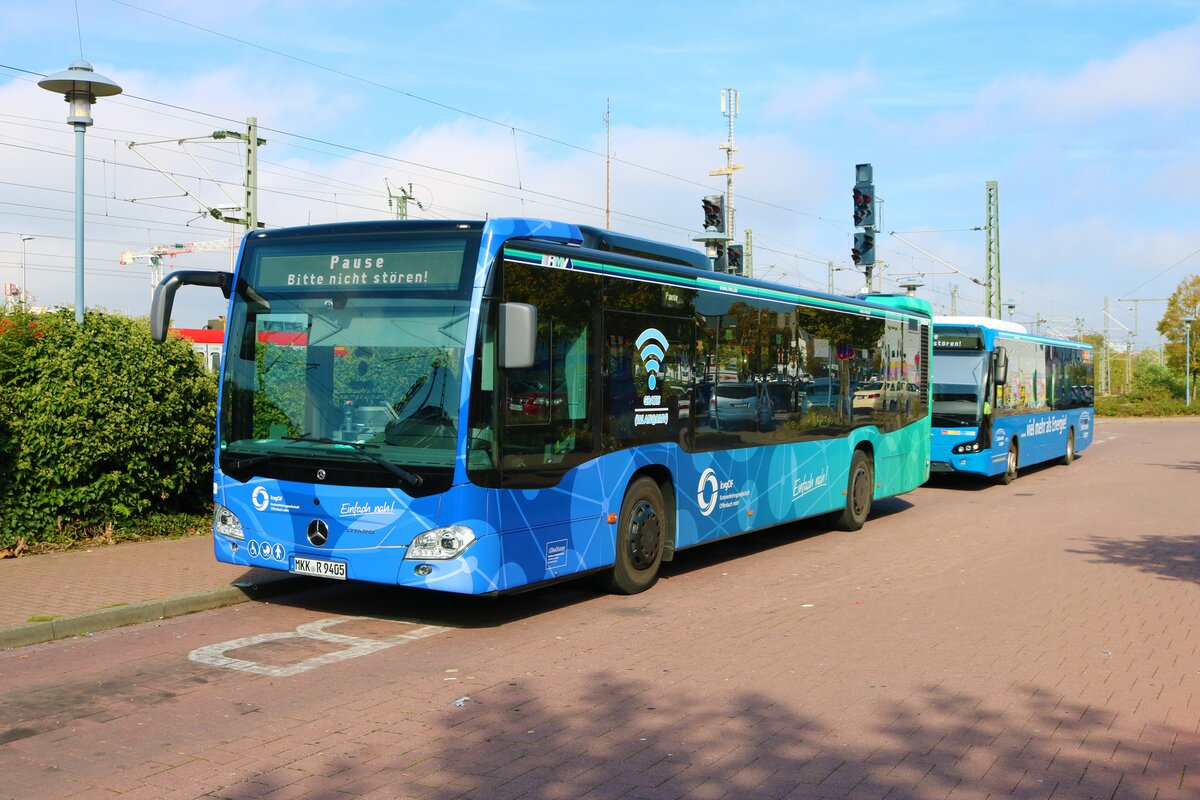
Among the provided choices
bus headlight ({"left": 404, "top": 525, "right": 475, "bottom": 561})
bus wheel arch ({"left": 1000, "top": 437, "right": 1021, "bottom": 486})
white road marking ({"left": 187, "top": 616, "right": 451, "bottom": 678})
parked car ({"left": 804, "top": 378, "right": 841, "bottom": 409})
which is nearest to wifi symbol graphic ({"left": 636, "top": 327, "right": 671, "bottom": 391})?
bus headlight ({"left": 404, "top": 525, "right": 475, "bottom": 561})

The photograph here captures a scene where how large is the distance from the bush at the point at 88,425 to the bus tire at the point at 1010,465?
1549 centimetres

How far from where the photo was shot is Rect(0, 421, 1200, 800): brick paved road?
17.4 ft

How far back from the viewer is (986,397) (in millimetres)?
20141

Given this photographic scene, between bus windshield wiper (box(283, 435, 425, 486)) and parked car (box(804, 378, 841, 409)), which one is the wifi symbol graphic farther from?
parked car (box(804, 378, 841, 409))

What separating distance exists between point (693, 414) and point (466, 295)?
337cm

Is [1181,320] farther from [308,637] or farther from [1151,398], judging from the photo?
[308,637]

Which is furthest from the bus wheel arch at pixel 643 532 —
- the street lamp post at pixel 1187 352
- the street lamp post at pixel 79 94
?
the street lamp post at pixel 1187 352

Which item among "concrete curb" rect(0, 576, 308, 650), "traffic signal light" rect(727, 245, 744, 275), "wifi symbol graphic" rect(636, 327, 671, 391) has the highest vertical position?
"traffic signal light" rect(727, 245, 744, 275)

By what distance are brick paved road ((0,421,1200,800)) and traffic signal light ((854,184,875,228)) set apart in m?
11.8

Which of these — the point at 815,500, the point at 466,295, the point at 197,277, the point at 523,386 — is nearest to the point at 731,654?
the point at 523,386

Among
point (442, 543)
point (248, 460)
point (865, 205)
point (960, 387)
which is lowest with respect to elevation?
point (442, 543)

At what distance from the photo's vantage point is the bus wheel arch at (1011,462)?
71.5ft

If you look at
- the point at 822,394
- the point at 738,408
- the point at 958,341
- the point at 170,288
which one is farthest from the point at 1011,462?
the point at 170,288

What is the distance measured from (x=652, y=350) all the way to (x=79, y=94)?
737cm
